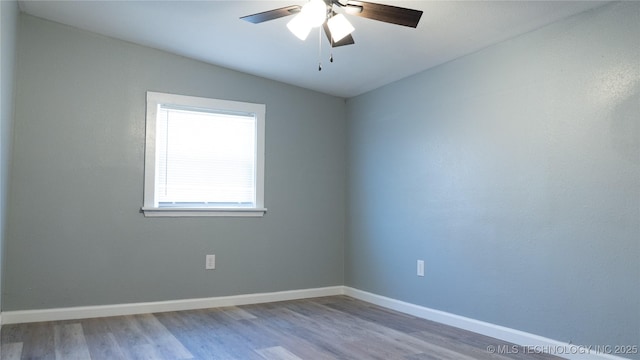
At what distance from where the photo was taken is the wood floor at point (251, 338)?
100 inches

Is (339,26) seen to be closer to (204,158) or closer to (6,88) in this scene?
(204,158)

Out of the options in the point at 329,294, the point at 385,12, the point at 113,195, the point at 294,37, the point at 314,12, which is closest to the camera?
the point at 385,12

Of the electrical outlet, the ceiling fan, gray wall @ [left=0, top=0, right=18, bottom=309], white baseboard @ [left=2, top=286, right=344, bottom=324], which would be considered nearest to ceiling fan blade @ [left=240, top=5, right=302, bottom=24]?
the ceiling fan

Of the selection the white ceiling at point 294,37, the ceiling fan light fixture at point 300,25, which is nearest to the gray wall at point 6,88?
the white ceiling at point 294,37

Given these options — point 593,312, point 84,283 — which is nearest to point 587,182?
point 593,312

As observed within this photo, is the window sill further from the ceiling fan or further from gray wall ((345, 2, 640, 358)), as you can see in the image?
the ceiling fan

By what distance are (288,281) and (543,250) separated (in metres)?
2.22

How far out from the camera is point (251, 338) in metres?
2.86

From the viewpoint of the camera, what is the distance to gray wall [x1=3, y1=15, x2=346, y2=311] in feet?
10.7

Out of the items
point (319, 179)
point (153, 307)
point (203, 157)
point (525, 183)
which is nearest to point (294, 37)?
point (203, 157)

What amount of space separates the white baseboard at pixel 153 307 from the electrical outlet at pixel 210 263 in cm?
25

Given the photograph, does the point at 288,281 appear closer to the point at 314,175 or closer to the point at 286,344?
the point at 314,175

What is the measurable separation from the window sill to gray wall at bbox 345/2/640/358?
1.10 m

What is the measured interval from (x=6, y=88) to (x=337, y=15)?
2079 mm
